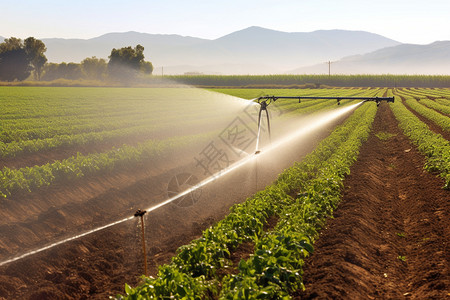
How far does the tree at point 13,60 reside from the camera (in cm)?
8338

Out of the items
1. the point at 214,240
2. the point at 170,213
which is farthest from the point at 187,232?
the point at 214,240

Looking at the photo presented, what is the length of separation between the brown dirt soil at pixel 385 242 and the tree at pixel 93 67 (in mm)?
102714

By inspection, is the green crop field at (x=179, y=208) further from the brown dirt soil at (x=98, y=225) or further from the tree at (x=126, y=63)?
the tree at (x=126, y=63)

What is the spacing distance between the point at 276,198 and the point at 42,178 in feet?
19.8

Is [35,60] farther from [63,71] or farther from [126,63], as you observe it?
[63,71]

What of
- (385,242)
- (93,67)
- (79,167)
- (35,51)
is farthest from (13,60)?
(385,242)

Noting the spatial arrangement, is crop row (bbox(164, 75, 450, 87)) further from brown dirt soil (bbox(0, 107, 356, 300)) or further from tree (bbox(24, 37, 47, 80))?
brown dirt soil (bbox(0, 107, 356, 300))

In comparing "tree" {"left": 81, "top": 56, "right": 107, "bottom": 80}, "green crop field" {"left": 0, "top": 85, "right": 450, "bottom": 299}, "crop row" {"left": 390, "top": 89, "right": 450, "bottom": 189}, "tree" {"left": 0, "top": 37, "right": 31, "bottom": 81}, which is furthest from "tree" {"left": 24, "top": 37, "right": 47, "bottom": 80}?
"crop row" {"left": 390, "top": 89, "right": 450, "bottom": 189}

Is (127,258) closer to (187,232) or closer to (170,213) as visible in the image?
(187,232)

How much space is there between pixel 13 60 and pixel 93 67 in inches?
984

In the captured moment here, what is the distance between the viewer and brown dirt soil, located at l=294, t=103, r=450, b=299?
5.91 meters

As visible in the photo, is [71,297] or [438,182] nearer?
[71,297]

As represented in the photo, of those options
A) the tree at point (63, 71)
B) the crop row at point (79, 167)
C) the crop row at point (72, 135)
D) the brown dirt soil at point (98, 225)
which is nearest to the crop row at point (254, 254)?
the brown dirt soil at point (98, 225)

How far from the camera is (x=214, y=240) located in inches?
263
